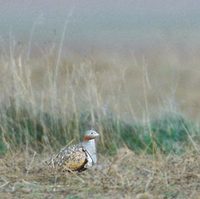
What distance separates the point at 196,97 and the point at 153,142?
9.36 feet

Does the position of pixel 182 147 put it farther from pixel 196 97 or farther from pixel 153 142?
pixel 196 97

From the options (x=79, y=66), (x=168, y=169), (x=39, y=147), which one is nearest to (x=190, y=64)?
(x=79, y=66)

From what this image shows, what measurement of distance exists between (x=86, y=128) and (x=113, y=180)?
1959 mm

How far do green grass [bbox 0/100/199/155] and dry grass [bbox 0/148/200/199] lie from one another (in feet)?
3.24

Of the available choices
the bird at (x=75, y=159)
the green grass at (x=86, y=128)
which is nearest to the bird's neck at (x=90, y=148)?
the bird at (x=75, y=159)

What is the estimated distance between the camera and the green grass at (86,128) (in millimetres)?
7727

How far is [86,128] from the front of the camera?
792cm

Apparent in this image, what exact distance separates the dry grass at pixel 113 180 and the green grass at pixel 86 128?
99cm

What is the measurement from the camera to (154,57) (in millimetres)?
10930

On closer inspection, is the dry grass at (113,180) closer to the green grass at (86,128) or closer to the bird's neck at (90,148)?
the bird's neck at (90,148)

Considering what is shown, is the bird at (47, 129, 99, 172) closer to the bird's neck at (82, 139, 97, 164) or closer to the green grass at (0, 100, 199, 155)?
the bird's neck at (82, 139, 97, 164)

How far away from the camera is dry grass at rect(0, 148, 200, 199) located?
5781 millimetres

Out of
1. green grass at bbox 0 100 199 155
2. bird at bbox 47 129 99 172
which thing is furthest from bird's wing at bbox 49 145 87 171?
green grass at bbox 0 100 199 155

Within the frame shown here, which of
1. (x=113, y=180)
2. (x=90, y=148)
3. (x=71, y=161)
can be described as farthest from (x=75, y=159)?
(x=113, y=180)
